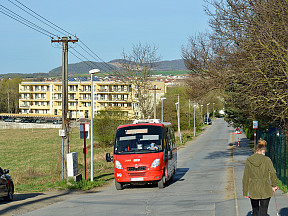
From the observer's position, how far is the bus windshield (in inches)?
752

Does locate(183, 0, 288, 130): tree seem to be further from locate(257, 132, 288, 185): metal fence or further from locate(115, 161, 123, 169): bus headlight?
locate(115, 161, 123, 169): bus headlight

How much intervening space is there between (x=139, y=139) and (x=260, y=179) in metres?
11.2

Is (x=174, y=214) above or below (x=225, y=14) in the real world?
below

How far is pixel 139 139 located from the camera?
63.6ft

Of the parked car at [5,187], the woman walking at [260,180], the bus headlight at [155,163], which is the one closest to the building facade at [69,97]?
the bus headlight at [155,163]

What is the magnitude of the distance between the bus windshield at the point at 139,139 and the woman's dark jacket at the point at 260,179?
413 inches

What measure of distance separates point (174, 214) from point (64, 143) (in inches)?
513

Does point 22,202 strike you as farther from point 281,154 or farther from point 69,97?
point 69,97

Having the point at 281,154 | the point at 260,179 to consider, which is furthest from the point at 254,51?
the point at 260,179

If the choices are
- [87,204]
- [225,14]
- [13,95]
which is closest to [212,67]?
[225,14]

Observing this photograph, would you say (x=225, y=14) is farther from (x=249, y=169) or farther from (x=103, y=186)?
(x=249, y=169)

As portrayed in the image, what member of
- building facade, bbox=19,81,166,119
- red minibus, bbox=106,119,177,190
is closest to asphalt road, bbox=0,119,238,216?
red minibus, bbox=106,119,177,190

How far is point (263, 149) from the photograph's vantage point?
28.1ft

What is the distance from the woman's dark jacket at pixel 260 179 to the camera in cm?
843
